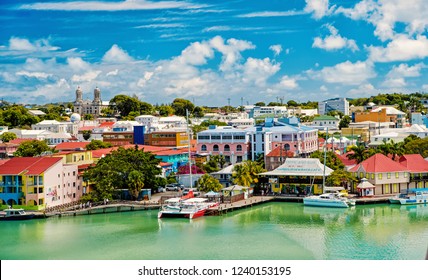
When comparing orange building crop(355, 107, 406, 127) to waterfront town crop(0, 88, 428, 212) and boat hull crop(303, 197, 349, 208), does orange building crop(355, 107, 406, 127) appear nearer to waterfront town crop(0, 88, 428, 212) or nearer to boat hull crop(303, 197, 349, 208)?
waterfront town crop(0, 88, 428, 212)

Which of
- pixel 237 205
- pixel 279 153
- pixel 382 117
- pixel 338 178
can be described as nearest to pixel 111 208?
pixel 237 205

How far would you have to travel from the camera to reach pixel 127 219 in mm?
11664

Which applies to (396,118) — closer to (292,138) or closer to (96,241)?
(292,138)

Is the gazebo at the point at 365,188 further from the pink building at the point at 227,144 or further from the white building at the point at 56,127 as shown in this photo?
the white building at the point at 56,127

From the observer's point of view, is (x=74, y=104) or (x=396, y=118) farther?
(x=74, y=104)

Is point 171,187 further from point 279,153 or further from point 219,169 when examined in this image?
point 279,153

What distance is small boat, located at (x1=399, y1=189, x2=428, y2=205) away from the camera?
12871 millimetres

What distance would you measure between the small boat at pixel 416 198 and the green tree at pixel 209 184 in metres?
3.62

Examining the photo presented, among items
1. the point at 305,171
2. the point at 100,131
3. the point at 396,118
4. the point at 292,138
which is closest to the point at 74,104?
the point at 100,131

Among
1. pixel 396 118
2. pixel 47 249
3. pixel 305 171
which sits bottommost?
pixel 47 249

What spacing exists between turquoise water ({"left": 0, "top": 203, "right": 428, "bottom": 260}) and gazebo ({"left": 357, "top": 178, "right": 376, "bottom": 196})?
27.5 inches

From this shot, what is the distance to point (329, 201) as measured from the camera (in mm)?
12727

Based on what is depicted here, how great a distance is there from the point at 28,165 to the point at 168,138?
8.82 m

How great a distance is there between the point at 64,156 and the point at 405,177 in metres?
7.15
